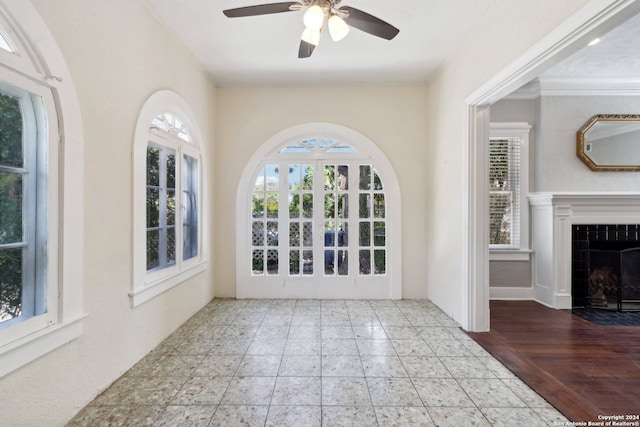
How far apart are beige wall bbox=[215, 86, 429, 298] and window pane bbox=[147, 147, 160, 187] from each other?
4.34 ft

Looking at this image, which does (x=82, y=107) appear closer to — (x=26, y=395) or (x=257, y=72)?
(x=26, y=395)

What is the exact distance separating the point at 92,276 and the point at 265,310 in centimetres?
194

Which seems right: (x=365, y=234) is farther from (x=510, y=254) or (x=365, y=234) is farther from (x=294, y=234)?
(x=510, y=254)

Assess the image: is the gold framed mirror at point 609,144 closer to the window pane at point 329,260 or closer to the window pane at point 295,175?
the window pane at point 329,260

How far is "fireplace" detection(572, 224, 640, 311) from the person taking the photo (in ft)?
11.6

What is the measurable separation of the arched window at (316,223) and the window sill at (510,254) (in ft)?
4.69

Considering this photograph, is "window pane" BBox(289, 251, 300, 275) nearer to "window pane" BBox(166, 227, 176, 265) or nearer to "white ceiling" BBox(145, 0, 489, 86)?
"window pane" BBox(166, 227, 176, 265)

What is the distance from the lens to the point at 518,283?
13.0 ft

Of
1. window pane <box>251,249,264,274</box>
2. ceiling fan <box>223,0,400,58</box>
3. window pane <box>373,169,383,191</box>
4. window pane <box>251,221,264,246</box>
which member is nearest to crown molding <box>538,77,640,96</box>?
window pane <box>373,169,383,191</box>

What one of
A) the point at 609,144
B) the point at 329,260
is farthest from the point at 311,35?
the point at 609,144

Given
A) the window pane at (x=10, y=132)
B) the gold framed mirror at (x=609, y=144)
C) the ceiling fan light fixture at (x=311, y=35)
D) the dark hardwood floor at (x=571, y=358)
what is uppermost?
the ceiling fan light fixture at (x=311, y=35)

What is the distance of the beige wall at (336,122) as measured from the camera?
12.6 feet

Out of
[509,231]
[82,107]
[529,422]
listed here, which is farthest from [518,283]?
[82,107]

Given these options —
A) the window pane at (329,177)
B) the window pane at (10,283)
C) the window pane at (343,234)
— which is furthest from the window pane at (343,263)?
the window pane at (10,283)
